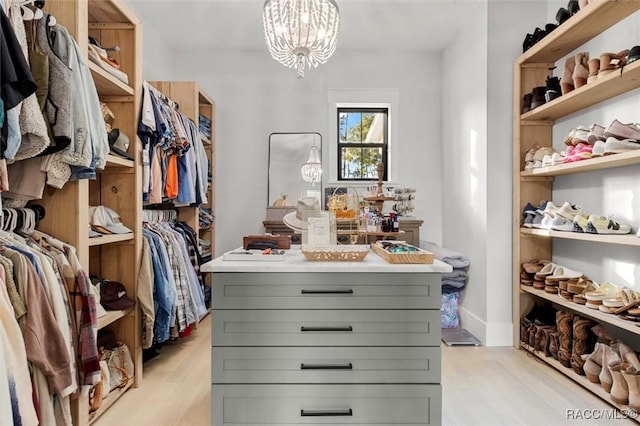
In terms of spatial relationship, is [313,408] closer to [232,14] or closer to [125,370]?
[125,370]

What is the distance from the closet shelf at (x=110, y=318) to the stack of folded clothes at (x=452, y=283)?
2.47m

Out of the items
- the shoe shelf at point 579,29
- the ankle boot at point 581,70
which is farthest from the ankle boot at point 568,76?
the shoe shelf at point 579,29

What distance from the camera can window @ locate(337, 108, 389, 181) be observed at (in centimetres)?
449

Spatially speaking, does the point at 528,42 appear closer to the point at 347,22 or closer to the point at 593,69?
the point at 593,69

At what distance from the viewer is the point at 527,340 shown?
2.93m

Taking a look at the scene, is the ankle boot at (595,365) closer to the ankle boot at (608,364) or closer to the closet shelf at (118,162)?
the ankle boot at (608,364)

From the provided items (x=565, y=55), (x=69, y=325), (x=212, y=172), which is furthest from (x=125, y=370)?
(x=565, y=55)

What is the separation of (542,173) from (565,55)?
35.4 inches

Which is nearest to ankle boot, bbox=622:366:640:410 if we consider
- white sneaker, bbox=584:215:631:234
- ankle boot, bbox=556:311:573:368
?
ankle boot, bbox=556:311:573:368

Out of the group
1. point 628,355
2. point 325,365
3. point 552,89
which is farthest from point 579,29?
point 325,365

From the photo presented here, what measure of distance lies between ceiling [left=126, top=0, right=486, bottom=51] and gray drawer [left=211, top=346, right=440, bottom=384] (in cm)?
291

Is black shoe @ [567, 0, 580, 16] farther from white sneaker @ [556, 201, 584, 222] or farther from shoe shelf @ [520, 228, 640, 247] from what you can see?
shoe shelf @ [520, 228, 640, 247]

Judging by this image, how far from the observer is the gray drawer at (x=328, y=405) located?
163 centimetres

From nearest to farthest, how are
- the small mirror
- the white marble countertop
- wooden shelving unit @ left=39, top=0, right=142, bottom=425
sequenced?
the white marble countertop < wooden shelving unit @ left=39, top=0, right=142, bottom=425 < the small mirror
